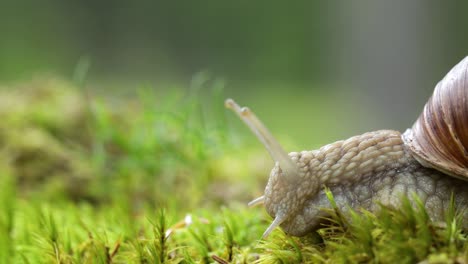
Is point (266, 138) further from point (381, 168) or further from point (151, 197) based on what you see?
point (151, 197)

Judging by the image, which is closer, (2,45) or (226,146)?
(226,146)

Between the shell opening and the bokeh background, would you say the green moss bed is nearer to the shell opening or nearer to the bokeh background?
the shell opening

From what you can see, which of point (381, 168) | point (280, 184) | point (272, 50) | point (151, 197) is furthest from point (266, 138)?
point (272, 50)

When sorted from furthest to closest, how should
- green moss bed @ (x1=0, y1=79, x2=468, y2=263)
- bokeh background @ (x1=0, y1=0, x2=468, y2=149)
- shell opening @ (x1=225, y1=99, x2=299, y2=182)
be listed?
bokeh background @ (x1=0, y1=0, x2=468, y2=149) < shell opening @ (x1=225, y1=99, x2=299, y2=182) < green moss bed @ (x1=0, y1=79, x2=468, y2=263)

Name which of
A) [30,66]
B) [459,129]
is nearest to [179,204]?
[459,129]

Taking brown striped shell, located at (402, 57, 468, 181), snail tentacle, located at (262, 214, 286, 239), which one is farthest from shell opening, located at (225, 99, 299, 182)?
brown striped shell, located at (402, 57, 468, 181)

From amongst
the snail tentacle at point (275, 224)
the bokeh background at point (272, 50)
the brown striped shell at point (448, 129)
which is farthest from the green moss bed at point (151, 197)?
the bokeh background at point (272, 50)

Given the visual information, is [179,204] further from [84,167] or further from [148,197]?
[84,167]
